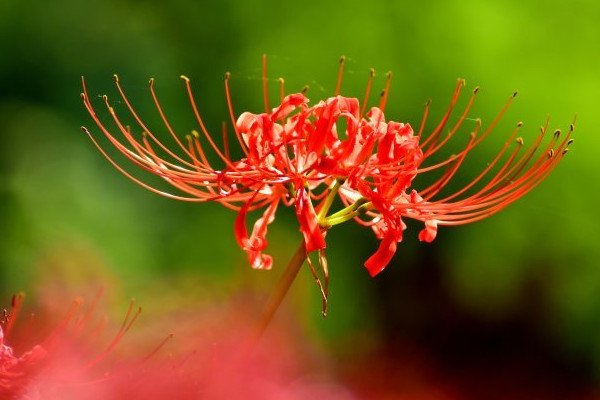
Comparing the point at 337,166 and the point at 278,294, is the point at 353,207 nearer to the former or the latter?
the point at 337,166

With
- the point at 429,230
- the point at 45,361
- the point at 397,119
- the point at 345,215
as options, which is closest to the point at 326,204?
the point at 345,215

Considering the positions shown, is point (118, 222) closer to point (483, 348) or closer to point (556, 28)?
point (483, 348)

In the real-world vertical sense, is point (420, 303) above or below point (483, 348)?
above

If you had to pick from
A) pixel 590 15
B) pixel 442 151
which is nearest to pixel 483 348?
pixel 442 151

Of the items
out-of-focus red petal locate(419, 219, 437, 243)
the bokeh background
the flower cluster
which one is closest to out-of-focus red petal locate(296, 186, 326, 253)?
the flower cluster

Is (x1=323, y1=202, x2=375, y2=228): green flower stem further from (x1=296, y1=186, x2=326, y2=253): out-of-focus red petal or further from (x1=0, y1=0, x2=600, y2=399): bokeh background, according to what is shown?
(x1=0, y1=0, x2=600, y2=399): bokeh background

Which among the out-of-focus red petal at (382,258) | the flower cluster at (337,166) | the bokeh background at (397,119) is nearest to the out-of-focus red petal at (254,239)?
the flower cluster at (337,166)

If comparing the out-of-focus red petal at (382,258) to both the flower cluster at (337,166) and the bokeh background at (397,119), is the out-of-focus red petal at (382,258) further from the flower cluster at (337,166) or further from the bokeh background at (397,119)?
the bokeh background at (397,119)
